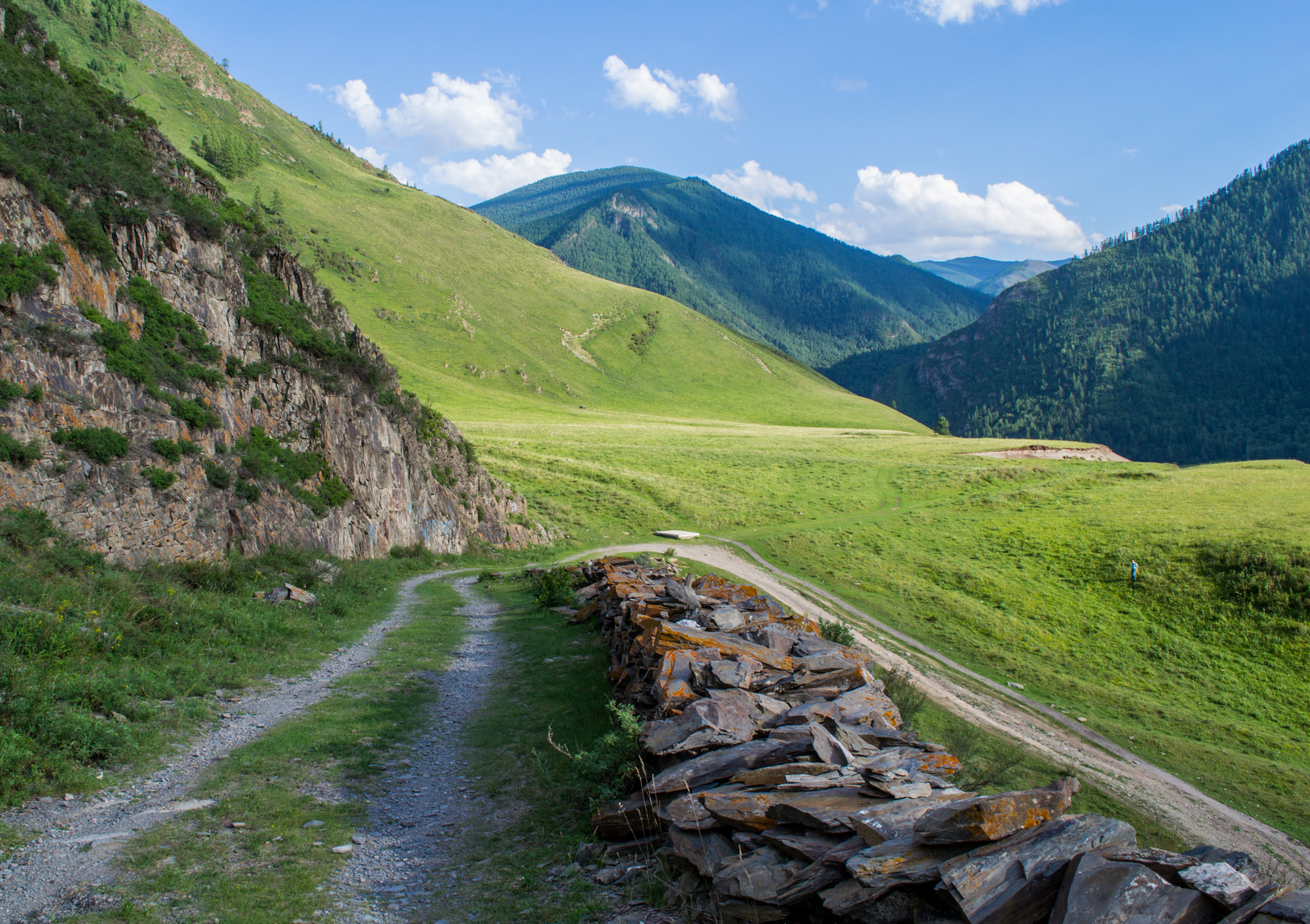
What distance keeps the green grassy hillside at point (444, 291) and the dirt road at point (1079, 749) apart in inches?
3234

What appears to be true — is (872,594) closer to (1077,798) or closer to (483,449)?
(1077,798)

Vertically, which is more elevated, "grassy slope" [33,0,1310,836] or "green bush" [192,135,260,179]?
"green bush" [192,135,260,179]

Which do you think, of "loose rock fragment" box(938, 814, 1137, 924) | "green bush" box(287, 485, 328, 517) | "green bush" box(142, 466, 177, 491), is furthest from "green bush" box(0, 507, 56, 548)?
"loose rock fragment" box(938, 814, 1137, 924)

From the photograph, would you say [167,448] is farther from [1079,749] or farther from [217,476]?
[1079,749]

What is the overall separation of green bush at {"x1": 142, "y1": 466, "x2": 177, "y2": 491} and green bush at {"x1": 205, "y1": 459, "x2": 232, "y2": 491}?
170 cm

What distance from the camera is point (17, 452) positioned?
1428 cm

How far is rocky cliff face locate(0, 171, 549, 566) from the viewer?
50.7 feet

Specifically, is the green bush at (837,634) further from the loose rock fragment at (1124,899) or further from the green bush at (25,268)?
the green bush at (25,268)

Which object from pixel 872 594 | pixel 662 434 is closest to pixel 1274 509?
pixel 872 594

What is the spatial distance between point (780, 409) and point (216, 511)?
143 metres

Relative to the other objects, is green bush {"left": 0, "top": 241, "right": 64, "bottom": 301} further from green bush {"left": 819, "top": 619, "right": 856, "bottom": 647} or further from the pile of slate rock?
green bush {"left": 819, "top": 619, "right": 856, "bottom": 647}

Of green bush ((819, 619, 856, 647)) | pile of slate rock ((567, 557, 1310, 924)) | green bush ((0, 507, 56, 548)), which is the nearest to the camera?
pile of slate rock ((567, 557, 1310, 924))

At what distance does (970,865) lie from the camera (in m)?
4.49

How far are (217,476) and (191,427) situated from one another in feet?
5.20
